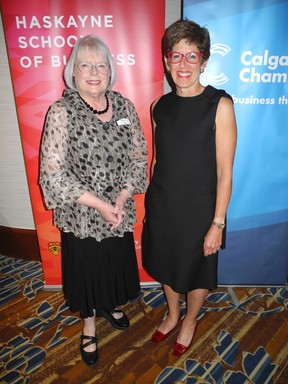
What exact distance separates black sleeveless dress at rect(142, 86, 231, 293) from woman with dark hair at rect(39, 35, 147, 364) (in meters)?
0.17

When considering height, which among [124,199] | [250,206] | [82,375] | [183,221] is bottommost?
[82,375]

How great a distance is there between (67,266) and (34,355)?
753 mm

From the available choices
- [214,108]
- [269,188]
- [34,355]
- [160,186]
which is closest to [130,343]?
[34,355]

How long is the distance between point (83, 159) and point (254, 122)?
1.25 metres

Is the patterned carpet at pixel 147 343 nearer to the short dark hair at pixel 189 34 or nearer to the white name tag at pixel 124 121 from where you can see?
the white name tag at pixel 124 121

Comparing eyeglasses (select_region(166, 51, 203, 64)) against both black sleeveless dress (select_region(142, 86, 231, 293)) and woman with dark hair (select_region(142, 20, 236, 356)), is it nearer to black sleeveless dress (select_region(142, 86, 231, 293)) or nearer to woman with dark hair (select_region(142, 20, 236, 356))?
woman with dark hair (select_region(142, 20, 236, 356))

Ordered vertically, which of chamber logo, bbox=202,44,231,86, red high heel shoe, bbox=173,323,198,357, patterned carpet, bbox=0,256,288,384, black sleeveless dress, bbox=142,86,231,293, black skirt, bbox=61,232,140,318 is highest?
chamber logo, bbox=202,44,231,86

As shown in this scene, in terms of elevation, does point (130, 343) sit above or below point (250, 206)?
below

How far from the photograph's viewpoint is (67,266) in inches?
69.7

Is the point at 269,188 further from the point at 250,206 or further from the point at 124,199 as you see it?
the point at 124,199

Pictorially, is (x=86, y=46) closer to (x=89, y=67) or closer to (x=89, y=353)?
(x=89, y=67)

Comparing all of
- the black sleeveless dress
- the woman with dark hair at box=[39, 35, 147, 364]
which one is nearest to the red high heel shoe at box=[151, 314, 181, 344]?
the woman with dark hair at box=[39, 35, 147, 364]

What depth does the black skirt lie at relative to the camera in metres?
1.69

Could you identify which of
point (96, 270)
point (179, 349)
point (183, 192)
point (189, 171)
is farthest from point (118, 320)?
point (189, 171)
